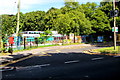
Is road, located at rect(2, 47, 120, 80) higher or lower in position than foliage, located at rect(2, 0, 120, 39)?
lower

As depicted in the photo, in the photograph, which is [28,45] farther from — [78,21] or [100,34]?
[100,34]

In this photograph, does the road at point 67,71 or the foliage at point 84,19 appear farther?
the foliage at point 84,19

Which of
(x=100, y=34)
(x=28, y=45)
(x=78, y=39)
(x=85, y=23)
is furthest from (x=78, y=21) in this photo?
(x=28, y=45)

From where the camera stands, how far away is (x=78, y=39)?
32156mm

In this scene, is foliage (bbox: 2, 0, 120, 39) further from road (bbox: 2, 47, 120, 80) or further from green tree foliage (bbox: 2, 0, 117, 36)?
road (bbox: 2, 47, 120, 80)

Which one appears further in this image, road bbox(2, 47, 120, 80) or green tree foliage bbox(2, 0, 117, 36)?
green tree foliage bbox(2, 0, 117, 36)

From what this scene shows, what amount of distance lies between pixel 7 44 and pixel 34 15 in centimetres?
3594

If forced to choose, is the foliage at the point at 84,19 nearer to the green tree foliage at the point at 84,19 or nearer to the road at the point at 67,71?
the green tree foliage at the point at 84,19

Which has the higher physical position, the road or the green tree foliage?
the green tree foliage

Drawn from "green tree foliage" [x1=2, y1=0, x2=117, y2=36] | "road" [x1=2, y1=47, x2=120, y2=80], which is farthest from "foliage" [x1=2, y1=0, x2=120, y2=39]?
"road" [x1=2, y1=47, x2=120, y2=80]

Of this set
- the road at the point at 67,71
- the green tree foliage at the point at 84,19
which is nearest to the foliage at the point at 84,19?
the green tree foliage at the point at 84,19

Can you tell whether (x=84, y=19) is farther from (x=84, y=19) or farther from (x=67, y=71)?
(x=67, y=71)

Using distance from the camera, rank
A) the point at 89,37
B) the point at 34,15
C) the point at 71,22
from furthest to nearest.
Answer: the point at 34,15 → the point at 89,37 → the point at 71,22

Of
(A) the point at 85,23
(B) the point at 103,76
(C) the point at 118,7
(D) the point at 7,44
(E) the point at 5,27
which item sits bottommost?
(B) the point at 103,76
